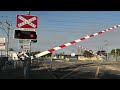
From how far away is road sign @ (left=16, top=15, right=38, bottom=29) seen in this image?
11.3m

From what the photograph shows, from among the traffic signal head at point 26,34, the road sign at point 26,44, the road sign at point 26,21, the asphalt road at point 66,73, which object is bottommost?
the asphalt road at point 66,73

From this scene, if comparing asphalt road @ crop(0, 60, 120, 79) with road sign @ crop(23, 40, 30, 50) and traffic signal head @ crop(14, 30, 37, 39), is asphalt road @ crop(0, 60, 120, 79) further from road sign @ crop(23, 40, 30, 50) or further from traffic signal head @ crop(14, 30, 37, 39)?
traffic signal head @ crop(14, 30, 37, 39)

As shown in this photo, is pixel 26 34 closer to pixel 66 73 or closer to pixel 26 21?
pixel 26 21

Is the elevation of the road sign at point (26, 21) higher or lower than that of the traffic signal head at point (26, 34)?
higher

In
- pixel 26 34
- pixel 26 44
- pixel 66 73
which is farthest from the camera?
pixel 66 73

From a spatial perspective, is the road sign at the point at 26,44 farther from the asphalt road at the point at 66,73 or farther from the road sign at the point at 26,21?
the asphalt road at the point at 66,73

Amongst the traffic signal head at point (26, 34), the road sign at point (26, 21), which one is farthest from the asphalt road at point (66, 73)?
the road sign at point (26, 21)

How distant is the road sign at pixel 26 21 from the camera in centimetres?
1131

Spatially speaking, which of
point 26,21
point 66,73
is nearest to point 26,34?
point 26,21

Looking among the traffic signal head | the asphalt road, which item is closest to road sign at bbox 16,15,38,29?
the traffic signal head

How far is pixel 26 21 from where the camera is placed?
1144 cm

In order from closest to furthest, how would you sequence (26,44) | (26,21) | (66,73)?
Result: 1. (26,21)
2. (26,44)
3. (66,73)
